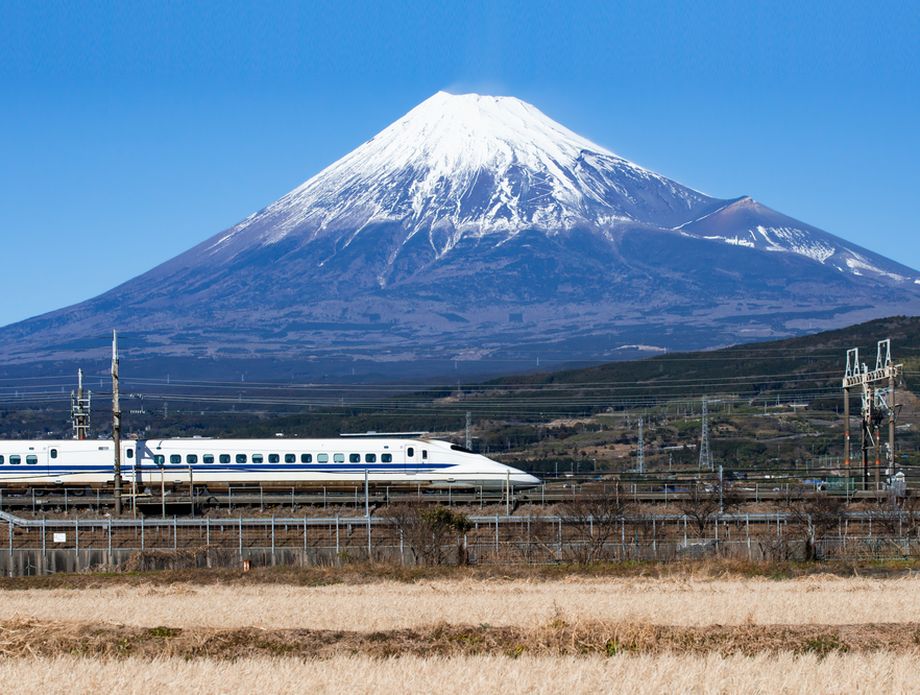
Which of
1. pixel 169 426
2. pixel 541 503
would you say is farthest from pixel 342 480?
pixel 169 426

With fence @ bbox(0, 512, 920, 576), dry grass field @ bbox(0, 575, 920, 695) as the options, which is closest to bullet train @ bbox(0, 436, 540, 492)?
fence @ bbox(0, 512, 920, 576)

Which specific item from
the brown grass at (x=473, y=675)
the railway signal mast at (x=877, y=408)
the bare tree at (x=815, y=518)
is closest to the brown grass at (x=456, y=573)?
the bare tree at (x=815, y=518)

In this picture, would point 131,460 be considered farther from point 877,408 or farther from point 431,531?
point 877,408

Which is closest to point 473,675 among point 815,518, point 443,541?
point 443,541

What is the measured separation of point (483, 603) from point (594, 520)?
21.1 meters

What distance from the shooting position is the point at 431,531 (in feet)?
169

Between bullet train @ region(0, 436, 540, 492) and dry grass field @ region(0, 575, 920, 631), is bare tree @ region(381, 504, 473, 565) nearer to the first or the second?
dry grass field @ region(0, 575, 920, 631)

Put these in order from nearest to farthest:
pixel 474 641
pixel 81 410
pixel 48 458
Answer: pixel 474 641 < pixel 48 458 < pixel 81 410

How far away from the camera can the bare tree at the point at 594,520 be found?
50656 millimetres

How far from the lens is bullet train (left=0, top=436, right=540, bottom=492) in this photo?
67312 mm

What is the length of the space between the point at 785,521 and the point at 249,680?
131 feet

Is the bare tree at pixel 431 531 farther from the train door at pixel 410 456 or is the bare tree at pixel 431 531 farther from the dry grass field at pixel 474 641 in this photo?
the train door at pixel 410 456

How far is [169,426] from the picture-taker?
185 metres

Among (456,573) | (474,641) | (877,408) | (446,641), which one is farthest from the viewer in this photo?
(877,408)
